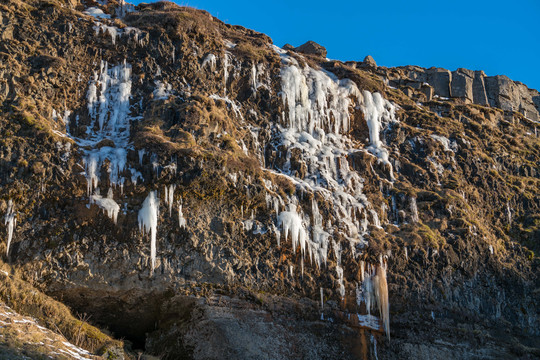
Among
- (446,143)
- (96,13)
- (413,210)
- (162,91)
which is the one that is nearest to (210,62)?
(162,91)

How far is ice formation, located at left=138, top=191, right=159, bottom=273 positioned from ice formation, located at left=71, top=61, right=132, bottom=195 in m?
1.62

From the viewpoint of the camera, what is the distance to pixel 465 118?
42.7 m

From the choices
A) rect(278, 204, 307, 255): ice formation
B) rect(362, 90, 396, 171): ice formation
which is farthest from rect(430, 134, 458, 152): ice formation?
rect(278, 204, 307, 255): ice formation

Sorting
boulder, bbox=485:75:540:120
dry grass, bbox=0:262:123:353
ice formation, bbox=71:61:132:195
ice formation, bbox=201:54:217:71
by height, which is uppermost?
boulder, bbox=485:75:540:120

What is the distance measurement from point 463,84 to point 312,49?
1463 cm

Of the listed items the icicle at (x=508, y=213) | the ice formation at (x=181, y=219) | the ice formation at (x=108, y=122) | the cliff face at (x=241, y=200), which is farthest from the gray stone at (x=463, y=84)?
the ice formation at (x=181, y=219)

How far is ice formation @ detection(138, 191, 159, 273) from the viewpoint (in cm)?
2694

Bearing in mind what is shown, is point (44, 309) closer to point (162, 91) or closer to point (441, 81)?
point (162, 91)

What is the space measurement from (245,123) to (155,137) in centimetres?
635

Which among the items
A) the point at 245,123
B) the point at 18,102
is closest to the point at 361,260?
the point at 245,123

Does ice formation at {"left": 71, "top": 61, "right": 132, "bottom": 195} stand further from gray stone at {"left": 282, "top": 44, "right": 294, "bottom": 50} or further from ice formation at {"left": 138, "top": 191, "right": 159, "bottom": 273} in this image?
gray stone at {"left": 282, "top": 44, "right": 294, "bottom": 50}

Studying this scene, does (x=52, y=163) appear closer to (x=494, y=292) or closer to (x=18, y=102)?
(x=18, y=102)

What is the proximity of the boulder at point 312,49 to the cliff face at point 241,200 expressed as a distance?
397 cm

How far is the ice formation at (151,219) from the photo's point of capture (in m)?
26.9
